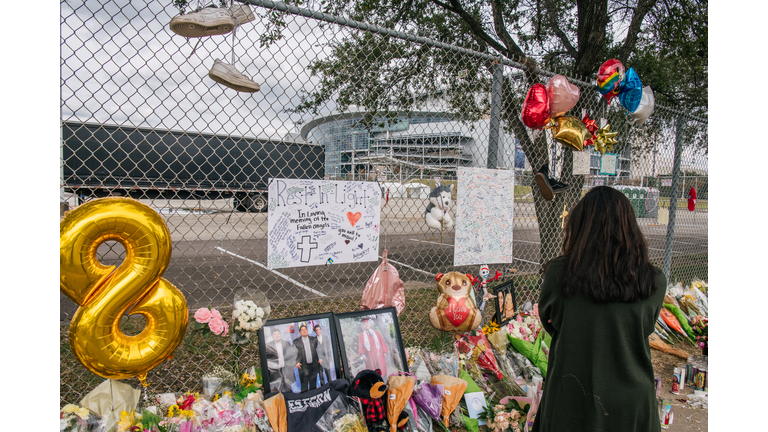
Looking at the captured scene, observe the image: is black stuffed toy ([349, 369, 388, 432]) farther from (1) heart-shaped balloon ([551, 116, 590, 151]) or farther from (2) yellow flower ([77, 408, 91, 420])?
(1) heart-shaped balloon ([551, 116, 590, 151])

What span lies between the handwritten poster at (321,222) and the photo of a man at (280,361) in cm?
42

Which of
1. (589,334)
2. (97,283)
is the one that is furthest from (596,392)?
(97,283)

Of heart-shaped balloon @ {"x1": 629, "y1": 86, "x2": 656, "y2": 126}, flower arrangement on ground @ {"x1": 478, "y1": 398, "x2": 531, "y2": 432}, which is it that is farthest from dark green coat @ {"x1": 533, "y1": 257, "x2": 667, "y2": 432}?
heart-shaped balloon @ {"x1": 629, "y1": 86, "x2": 656, "y2": 126}

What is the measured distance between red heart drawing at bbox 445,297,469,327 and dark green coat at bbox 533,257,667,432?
3.40ft

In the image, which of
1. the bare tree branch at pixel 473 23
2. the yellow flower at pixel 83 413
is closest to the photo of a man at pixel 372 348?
the yellow flower at pixel 83 413

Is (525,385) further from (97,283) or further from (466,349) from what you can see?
(97,283)

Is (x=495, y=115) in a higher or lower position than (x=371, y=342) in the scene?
higher

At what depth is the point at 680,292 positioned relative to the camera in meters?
4.75

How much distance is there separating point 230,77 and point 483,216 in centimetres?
204

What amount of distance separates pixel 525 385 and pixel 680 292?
320 centimetres

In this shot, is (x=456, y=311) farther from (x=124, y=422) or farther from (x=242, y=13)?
(x=242, y=13)

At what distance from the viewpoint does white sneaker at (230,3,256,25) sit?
1.84m

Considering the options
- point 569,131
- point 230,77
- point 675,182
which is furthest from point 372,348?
point 675,182

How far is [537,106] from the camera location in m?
2.89
